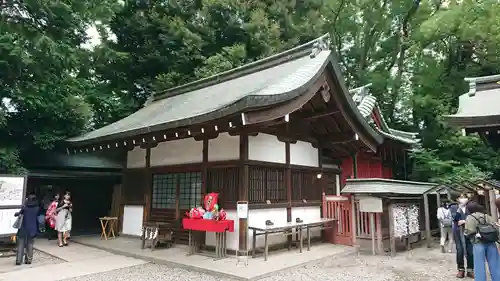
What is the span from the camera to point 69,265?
660 cm

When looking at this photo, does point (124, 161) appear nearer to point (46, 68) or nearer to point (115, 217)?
point (115, 217)

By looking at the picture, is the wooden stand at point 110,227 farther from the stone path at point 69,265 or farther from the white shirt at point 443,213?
the white shirt at point 443,213

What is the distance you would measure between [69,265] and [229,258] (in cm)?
302

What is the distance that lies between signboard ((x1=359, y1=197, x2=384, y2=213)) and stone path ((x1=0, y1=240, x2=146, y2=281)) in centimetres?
475

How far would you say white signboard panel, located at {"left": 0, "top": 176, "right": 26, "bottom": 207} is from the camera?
24.5 ft

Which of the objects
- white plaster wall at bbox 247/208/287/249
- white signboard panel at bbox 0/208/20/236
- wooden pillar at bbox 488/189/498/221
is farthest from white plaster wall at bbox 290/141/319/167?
white signboard panel at bbox 0/208/20/236

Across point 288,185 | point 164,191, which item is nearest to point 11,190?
point 164,191

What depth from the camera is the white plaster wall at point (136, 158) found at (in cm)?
960

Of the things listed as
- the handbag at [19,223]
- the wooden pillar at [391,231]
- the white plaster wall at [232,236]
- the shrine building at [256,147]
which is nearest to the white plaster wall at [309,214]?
the shrine building at [256,147]

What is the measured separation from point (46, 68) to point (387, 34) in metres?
15.5

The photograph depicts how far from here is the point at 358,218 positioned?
827 centimetres

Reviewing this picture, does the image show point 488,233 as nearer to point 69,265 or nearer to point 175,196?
point 175,196

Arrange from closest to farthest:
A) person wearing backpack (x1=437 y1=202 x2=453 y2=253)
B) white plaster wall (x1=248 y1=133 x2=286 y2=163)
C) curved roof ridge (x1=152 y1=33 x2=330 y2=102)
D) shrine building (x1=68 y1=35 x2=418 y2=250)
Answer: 1. shrine building (x1=68 y1=35 x2=418 y2=250)
2. white plaster wall (x1=248 y1=133 x2=286 y2=163)
3. person wearing backpack (x1=437 y1=202 x2=453 y2=253)
4. curved roof ridge (x1=152 y1=33 x2=330 y2=102)

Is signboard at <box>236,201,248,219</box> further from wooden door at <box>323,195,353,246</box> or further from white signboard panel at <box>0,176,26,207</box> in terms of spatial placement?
white signboard panel at <box>0,176,26,207</box>
